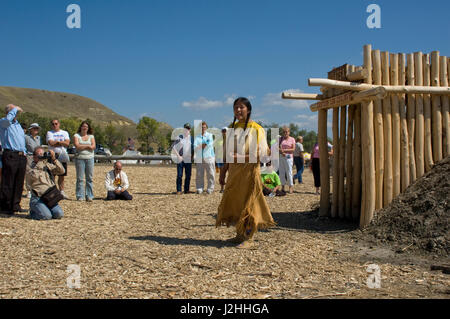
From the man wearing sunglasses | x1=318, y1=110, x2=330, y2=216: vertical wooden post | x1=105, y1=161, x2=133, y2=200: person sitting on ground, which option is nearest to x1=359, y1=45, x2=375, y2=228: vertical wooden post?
x1=318, y1=110, x2=330, y2=216: vertical wooden post

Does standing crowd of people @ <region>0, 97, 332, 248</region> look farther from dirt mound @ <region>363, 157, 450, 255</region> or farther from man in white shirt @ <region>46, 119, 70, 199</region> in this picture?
dirt mound @ <region>363, 157, 450, 255</region>

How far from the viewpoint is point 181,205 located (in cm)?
947

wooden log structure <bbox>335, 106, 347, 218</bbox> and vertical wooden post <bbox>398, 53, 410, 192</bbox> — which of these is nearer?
vertical wooden post <bbox>398, 53, 410, 192</bbox>

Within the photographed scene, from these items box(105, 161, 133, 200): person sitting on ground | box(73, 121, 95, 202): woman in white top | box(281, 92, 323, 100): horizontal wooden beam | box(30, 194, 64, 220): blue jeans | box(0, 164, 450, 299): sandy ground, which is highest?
box(281, 92, 323, 100): horizontal wooden beam

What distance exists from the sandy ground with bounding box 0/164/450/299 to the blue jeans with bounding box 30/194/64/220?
185 millimetres

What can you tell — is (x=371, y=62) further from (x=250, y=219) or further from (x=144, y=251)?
(x=144, y=251)

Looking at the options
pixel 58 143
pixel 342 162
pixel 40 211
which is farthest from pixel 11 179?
pixel 342 162

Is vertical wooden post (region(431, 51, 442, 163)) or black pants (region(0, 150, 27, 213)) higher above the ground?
vertical wooden post (region(431, 51, 442, 163))

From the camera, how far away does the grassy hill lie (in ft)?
348

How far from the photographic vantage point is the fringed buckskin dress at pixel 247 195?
531 cm

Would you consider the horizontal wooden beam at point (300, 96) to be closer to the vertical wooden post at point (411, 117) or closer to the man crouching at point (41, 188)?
the vertical wooden post at point (411, 117)

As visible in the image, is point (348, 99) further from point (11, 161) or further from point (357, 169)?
point (11, 161)

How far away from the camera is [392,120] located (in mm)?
6469
